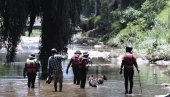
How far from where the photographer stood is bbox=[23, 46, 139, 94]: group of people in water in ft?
59.3

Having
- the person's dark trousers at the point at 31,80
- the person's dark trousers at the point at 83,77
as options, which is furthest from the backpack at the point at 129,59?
the person's dark trousers at the point at 31,80

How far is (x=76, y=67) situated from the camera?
2111 centimetres

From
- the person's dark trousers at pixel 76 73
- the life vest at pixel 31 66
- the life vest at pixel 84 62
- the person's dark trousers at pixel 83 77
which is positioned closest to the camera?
the life vest at pixel 31 66

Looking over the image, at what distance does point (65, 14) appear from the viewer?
20656mm

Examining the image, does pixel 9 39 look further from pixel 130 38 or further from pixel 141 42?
pixel 130 38

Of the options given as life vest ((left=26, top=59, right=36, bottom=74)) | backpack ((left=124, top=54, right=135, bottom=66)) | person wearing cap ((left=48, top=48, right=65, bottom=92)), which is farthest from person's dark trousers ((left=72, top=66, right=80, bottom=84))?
backpack ((left=124, top=54, right=135, bottom=66))

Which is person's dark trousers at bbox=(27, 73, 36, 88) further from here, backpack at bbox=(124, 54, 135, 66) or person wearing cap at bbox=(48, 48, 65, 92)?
backpack at bbox=(124, 54, 135, 66)

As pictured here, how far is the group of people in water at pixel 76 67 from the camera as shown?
59.3 ft

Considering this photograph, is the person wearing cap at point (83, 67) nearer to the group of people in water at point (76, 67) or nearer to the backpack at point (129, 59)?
the group of people in water at point (76, 67)

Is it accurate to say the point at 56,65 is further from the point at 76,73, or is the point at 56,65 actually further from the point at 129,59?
the point at 76,73

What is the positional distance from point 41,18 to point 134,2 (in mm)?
43349

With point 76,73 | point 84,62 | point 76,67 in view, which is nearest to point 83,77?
point 84,62

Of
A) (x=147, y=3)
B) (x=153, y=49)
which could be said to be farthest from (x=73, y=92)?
(x=147, y=3)

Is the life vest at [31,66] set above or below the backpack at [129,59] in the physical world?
below
